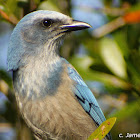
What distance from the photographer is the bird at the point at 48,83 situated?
4012 mm

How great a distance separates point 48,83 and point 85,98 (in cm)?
58

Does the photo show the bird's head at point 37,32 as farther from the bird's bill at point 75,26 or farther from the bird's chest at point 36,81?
the bird's chest at point 36,81

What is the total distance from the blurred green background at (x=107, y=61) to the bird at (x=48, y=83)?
0.87 ft

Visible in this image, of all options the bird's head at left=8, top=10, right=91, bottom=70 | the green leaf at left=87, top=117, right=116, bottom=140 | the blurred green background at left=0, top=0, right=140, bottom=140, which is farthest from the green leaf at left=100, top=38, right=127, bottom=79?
the green leaf at left=87, top=117, right=116, bottom=140

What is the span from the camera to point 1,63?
19.1 feet

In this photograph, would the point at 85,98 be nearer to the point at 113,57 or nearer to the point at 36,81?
the point at 36,81

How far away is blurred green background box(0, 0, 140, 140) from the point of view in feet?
14.5

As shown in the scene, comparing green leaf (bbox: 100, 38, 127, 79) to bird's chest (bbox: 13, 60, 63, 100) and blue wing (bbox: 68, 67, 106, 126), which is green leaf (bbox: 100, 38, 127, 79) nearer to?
blue wing (bbox: 68, 67, 106, 126)

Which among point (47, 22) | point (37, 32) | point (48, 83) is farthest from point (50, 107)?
point (47, 22)

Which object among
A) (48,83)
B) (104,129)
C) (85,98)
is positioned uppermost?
(104,129)

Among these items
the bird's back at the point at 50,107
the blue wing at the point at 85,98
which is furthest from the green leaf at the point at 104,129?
the blue wing at the point at 85,98

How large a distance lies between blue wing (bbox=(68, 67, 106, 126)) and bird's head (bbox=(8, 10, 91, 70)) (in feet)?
1.48

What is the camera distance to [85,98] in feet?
14.3

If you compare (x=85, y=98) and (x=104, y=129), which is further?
(x=85, y=98)
